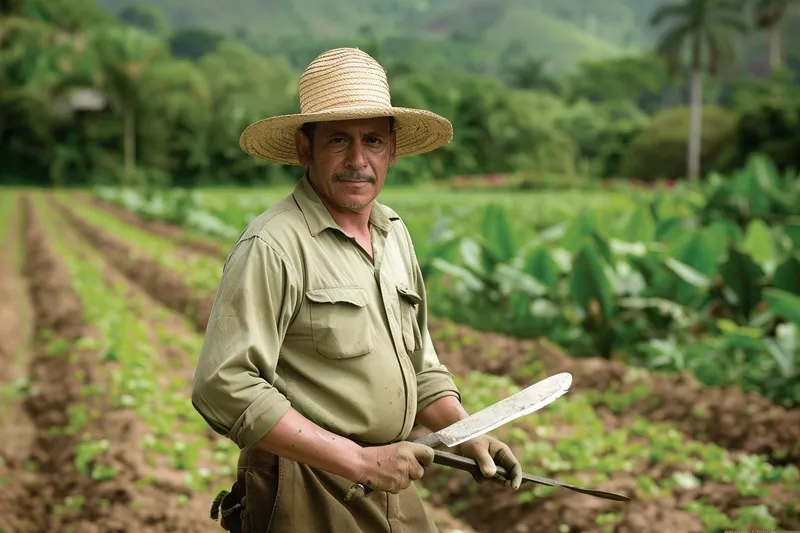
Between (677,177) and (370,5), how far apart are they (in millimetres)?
135837

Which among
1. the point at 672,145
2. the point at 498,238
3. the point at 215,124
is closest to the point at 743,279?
the point at 498,238

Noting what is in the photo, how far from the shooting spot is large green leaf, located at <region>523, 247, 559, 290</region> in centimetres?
569

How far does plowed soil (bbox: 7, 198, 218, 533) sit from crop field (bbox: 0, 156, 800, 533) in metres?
0.01

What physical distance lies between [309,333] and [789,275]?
405 centimetres

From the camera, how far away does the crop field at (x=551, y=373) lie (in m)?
3.50

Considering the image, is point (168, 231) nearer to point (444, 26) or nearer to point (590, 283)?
point (590, 283)

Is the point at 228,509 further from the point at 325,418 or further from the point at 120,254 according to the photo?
the point at 120,254

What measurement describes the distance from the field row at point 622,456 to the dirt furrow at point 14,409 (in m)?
0.68

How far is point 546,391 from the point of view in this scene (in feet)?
5.46

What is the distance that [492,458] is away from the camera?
1.74 meters

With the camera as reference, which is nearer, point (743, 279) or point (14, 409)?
point (14, 409)

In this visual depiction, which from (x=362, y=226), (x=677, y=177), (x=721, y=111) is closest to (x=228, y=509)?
(x=362, y=226)

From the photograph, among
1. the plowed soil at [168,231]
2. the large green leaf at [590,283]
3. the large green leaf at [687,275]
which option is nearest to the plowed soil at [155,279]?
the plowed soil at [168,231]

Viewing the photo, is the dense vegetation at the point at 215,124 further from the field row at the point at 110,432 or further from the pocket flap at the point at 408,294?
the pocket flap at the point at 408,294
